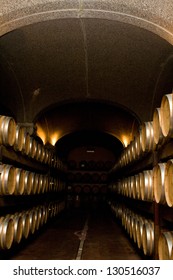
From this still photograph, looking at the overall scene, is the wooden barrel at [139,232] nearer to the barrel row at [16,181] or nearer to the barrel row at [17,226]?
the barrel row at [17,226]

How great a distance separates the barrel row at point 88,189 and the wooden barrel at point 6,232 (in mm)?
11598

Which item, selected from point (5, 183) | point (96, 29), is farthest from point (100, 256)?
point (96, 29)

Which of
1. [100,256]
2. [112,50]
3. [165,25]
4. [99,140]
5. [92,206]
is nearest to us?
[165,25]

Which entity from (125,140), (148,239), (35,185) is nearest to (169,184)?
(148,239)

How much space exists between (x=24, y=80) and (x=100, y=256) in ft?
14.2

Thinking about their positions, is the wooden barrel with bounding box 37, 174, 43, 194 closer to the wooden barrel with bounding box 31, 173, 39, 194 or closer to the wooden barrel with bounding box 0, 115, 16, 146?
the wooden barrel with bounding box 31, 173, 39, 194

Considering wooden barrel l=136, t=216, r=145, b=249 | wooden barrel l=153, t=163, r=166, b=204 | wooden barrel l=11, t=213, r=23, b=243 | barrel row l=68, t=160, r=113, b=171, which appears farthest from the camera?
barrel row l=68, t=160, r=113, b=171

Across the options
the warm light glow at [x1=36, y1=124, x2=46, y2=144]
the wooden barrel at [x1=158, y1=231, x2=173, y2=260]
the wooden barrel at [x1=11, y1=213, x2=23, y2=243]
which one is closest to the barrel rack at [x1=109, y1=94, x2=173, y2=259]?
the wooden barrel at [x1=158, y1=231, x2=173, y2=260]

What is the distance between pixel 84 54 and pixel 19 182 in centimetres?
302

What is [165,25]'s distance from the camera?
12.0 ft

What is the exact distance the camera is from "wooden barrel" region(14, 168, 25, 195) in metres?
5.32

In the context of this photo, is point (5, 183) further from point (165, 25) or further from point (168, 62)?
point (168, 62)

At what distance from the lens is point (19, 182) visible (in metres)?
5.43

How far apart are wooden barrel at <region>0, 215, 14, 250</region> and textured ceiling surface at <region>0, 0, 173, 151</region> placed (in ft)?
8.68
